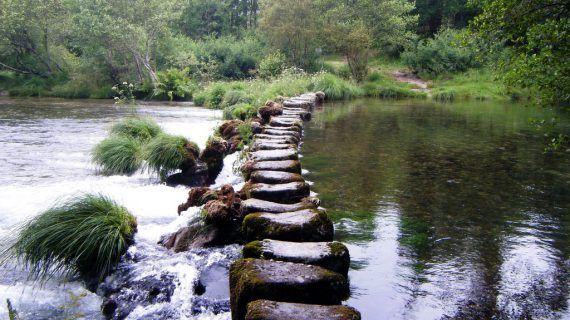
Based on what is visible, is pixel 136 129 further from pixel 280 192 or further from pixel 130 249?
pixel 280 192

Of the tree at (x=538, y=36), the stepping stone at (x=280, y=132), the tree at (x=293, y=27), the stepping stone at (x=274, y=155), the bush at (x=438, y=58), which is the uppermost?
the tree at (x=293, y=27)

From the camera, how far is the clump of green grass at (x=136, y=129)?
27.5 feet

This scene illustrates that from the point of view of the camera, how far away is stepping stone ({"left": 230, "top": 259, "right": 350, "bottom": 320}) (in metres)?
2.61

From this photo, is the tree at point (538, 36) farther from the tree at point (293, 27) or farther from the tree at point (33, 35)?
the tree at point (33, 35)

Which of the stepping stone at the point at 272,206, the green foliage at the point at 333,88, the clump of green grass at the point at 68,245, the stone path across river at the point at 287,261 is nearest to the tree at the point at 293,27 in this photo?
the green foliage at the point at 333,88

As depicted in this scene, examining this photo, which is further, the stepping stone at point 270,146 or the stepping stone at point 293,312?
the stepping stone at point 270,146

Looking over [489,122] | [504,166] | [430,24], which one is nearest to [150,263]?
[504,166]

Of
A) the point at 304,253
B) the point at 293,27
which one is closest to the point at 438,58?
the point at 293,27

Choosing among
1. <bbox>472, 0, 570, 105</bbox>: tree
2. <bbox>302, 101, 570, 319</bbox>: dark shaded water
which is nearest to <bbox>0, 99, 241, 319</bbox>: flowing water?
<bbox>302, 101, 570, 319</bbox>: dark shaded water

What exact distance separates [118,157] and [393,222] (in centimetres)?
450

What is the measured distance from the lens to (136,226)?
445 cm

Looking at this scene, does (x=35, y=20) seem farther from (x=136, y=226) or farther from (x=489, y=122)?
(x=136, y=226)

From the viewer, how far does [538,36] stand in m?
4.47

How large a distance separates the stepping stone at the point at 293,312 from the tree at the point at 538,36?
337 centimetres
